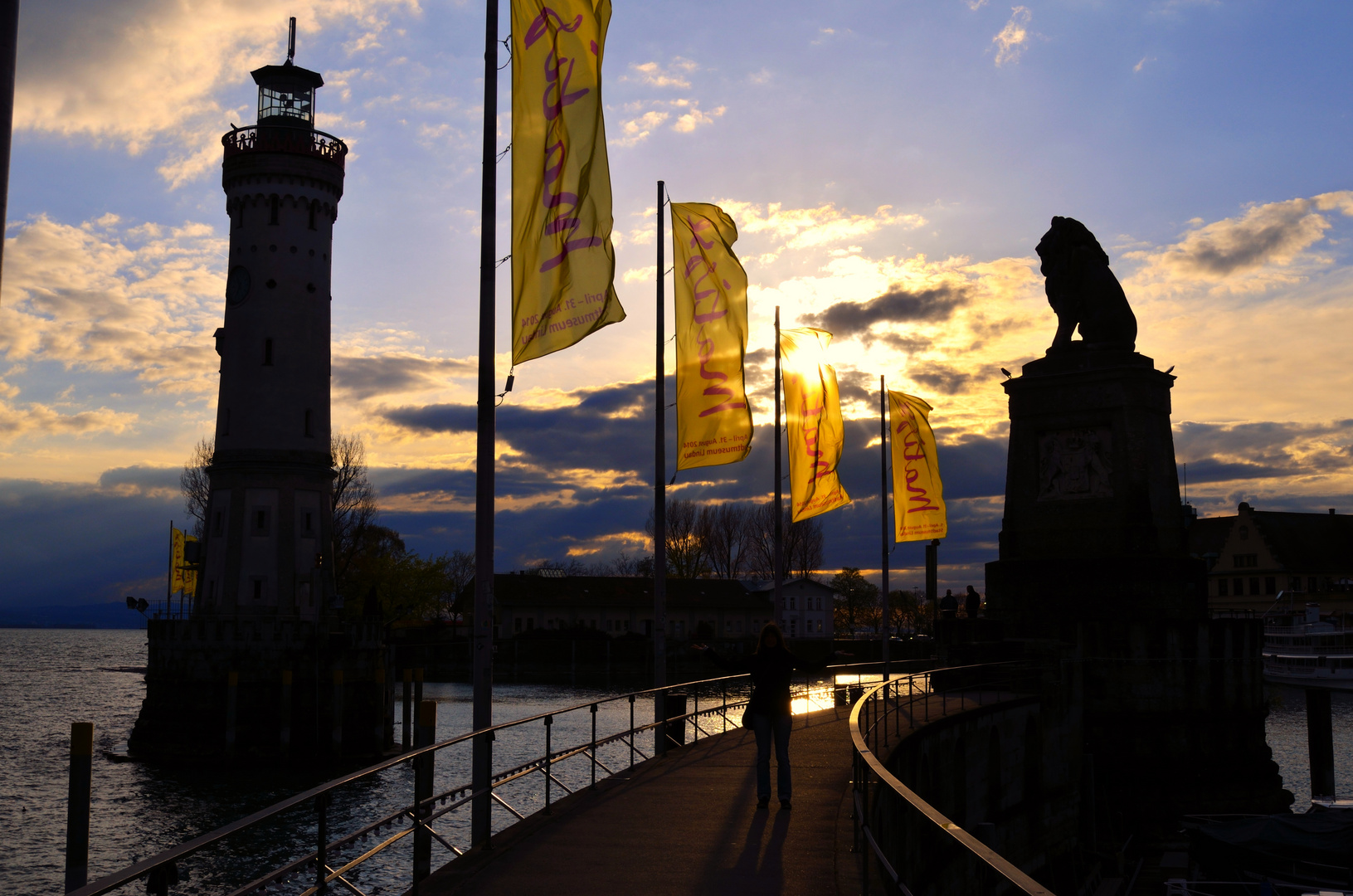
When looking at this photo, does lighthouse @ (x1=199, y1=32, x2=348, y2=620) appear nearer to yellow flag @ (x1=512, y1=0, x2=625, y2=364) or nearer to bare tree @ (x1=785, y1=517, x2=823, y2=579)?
yellow flag @ (x1=512, y1=0, x2=625, y2=364)

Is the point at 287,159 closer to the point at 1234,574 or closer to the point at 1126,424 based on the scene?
the point at 1126,424

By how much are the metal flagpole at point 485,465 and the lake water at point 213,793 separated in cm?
1359

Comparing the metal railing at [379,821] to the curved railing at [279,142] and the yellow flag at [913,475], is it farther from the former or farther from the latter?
the curved railing at [279,142]

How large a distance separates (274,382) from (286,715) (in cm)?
1456

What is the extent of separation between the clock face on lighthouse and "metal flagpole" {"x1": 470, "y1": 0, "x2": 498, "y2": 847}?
3978cm

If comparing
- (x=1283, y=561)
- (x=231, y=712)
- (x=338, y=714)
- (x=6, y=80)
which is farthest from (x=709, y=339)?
(x=1283, y=561)

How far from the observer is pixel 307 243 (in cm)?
5022

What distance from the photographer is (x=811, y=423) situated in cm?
2609

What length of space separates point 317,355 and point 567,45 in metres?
40.2

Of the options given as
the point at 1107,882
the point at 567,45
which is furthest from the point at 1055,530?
the point at 567,45

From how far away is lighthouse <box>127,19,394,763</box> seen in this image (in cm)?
4512

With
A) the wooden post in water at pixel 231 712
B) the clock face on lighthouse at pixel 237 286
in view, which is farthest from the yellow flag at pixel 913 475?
the clock face on lighthouse at pixel 237 286

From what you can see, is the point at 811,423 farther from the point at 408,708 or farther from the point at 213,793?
the point at 408,708

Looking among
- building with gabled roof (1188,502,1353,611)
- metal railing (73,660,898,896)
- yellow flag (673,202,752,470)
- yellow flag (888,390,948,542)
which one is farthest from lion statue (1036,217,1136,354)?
building with gabled roof (1188,502,1353,611)
